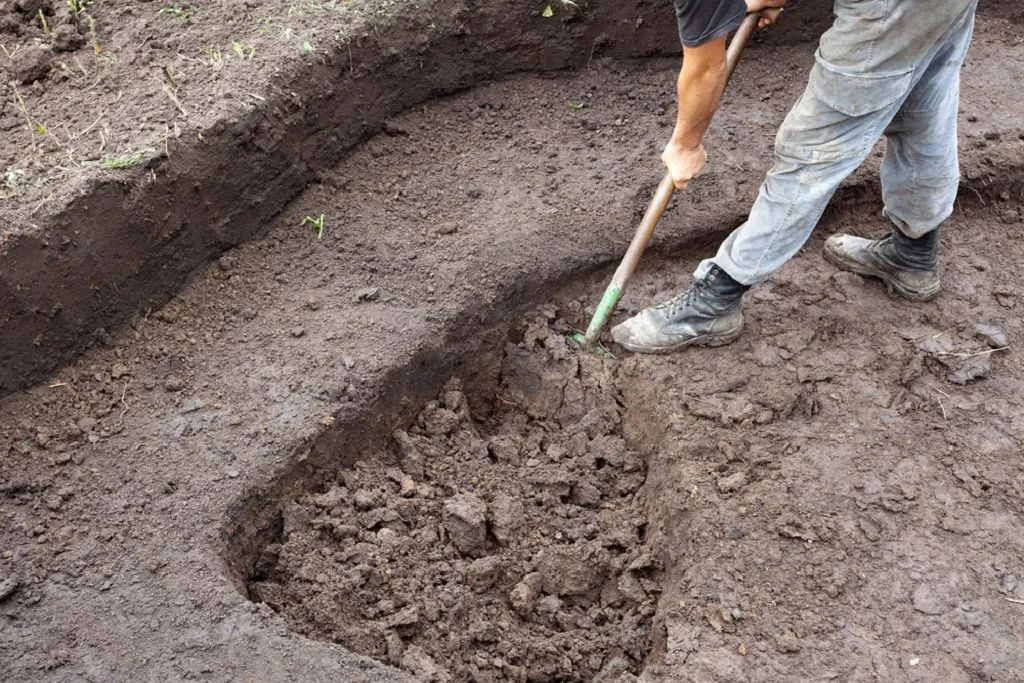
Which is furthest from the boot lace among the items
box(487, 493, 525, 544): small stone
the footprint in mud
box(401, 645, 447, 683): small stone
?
box(401, 645, 447, 683): small stone

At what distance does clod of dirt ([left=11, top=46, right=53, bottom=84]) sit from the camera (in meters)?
3.66

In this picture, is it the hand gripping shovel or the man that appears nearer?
the man

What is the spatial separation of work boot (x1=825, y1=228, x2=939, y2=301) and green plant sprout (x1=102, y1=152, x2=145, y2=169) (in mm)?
2608

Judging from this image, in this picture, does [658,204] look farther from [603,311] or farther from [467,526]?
[467,526]

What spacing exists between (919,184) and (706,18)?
1.21m

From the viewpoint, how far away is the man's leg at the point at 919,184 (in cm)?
301

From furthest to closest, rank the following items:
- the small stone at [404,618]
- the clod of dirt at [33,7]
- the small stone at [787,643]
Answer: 1. the clod of dirt at [33,7]
2. the small stone at [404,618]
3. the small stone at [787,643]

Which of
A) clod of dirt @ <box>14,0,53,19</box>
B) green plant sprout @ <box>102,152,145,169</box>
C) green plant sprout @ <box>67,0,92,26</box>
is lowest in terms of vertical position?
green plant sprout @ <box>102,152,145,169</box>

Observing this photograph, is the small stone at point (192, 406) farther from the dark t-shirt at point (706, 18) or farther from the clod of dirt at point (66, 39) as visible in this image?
the dark t-shirt at point (706, 18)

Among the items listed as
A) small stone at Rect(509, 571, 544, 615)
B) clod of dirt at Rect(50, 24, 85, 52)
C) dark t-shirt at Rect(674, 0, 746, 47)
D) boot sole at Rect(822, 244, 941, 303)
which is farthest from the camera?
clod of dirt at Rect(50, 24, 85, 52)

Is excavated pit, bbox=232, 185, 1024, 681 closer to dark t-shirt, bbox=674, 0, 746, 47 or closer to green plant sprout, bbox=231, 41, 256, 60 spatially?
dark t-shirt, bbox=674, 0, 746, 47

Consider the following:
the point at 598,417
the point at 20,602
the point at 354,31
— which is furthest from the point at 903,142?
the point at 20,602

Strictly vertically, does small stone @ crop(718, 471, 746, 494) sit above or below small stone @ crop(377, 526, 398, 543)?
below

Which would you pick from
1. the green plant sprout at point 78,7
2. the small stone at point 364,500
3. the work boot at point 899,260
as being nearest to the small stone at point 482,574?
the small stone at point 364,500
